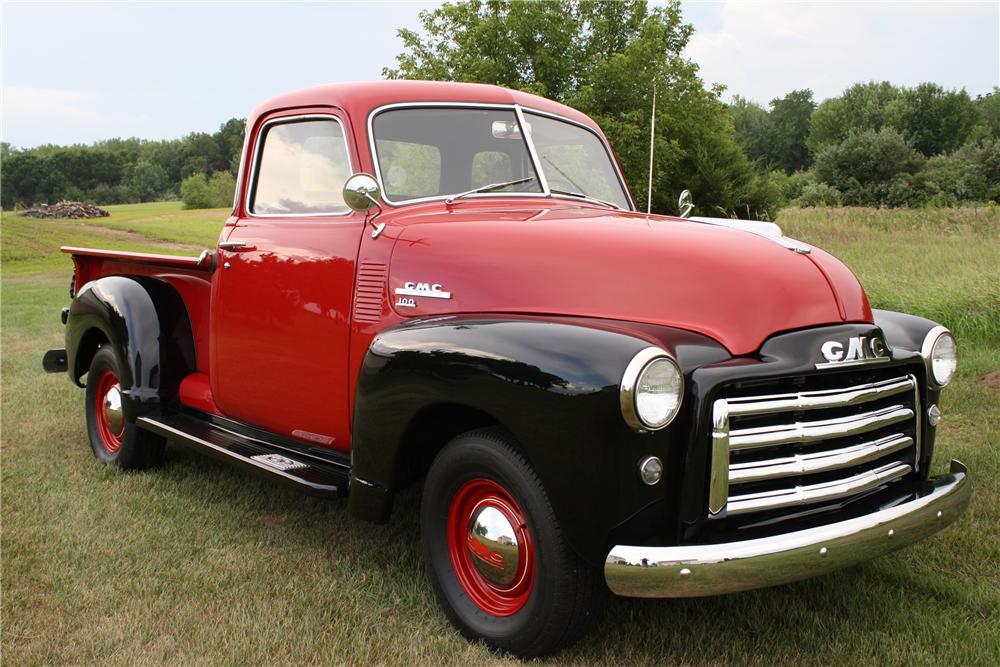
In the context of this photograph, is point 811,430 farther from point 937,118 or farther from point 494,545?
point 937,118

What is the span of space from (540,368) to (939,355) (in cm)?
158

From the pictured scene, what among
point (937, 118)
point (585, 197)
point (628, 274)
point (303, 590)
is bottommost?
point (303, 590)

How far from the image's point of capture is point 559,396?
7.67 feet

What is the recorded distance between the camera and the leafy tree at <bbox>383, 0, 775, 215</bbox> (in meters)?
20.3

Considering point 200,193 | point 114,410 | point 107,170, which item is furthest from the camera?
point 107,170

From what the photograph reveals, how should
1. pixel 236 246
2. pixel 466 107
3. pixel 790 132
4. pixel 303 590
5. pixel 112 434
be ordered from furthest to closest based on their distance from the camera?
pixel 790 132, pixel 112 434, pixel 236 246, pixel 466 107, pixel 303 590

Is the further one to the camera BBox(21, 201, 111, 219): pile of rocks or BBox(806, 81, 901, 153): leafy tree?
BBox(806, 81, 901, 153): leafy tree

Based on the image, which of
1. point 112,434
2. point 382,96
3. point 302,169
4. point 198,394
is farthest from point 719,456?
point 112,434

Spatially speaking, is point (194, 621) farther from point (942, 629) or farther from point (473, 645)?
point (942, 629)

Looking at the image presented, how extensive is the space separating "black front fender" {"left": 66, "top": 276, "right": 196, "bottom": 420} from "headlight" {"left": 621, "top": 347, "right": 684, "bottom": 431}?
300 centimetres

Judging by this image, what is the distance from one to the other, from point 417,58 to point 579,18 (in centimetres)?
492

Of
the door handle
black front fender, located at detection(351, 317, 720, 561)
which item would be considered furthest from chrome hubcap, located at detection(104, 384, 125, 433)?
black front fender, located at detection(351, 317, 720, 561)

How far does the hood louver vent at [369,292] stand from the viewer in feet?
10.4

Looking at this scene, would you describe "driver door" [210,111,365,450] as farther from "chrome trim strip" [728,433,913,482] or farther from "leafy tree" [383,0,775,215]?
"leafy tree" [383,0,775,215]
